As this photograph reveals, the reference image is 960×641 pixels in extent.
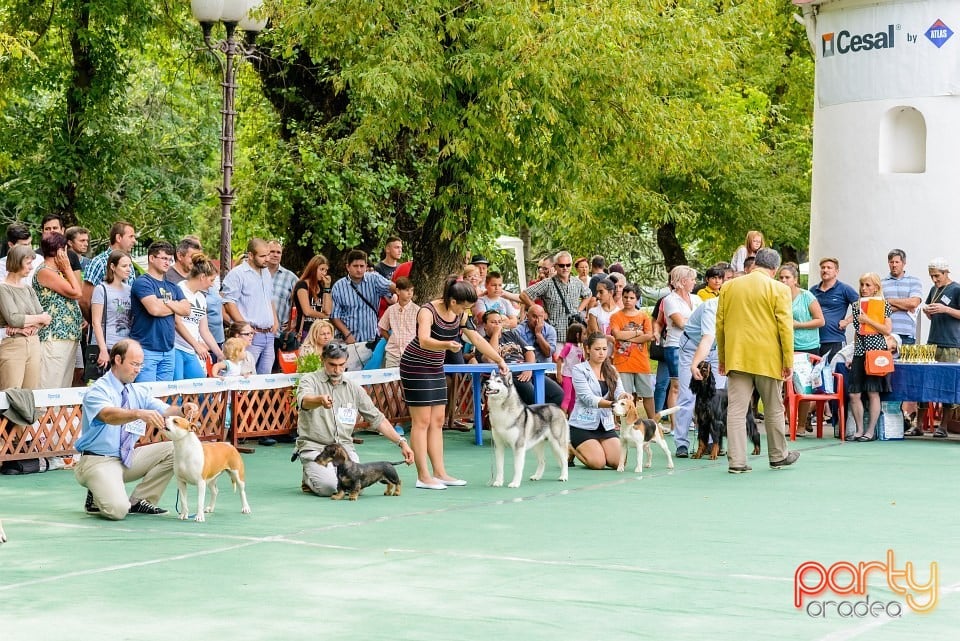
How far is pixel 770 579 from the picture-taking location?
8.28m

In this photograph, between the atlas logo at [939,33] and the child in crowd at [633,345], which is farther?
the atlas logo at [939,33]

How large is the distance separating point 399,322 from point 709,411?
3.76 meters

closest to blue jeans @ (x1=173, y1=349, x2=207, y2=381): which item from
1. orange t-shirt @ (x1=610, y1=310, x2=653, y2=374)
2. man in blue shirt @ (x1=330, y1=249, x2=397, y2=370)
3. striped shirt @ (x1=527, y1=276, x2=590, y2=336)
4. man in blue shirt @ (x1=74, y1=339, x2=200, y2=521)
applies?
man in blue shirt @ (x1=330, y1=249, x2=397, y2=370)

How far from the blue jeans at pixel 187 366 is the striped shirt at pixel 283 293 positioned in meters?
2.28

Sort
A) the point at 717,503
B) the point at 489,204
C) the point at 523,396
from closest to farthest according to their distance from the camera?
the point at 717,503
the point at 523,396
the point at 489,204

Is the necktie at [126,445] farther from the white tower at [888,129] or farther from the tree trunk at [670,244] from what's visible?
the tree trunk at [670,244]

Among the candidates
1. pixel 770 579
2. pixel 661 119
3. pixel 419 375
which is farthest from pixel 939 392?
pixel 770 579

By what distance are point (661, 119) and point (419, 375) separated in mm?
7686

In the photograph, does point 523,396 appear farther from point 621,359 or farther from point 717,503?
point 717,503

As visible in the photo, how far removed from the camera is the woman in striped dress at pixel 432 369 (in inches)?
471

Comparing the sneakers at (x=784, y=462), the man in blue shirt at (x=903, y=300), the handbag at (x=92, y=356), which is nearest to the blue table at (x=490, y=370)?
the sneakers at (x=784, y=462)

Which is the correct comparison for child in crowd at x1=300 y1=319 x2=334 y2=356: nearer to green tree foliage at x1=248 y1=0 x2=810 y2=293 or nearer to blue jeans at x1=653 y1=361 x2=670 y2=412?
green tree foliage at x1=248 y1=0 x2=810 y2=293

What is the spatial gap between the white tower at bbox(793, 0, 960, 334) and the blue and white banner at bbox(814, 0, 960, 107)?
0.05ft

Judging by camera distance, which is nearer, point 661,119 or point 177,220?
point 661,119
